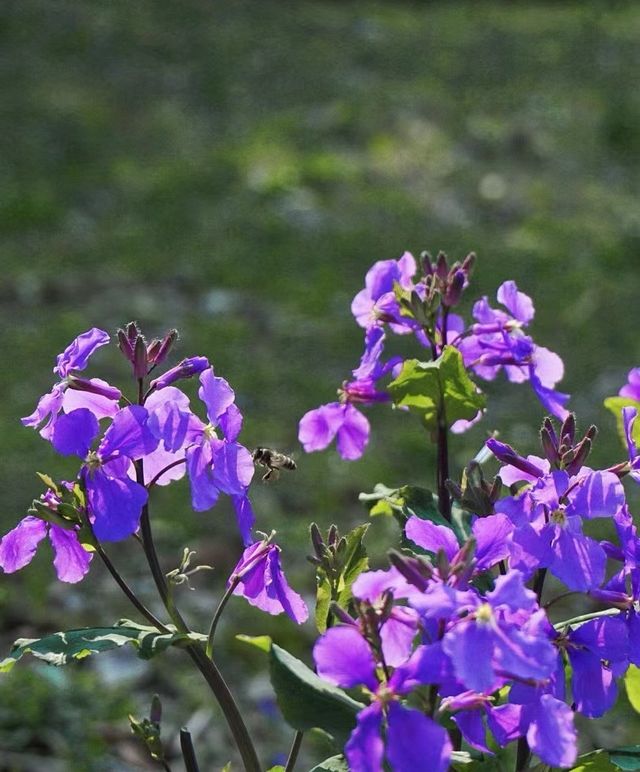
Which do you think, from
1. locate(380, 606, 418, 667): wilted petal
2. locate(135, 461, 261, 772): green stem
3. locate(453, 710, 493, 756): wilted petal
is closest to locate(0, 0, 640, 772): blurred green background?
locate(135, 461, 261, 772): green stem

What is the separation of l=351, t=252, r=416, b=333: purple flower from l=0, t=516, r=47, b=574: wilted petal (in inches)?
18.6

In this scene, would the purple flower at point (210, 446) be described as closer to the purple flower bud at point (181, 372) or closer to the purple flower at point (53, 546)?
the purple flower bud at point (181, 372)

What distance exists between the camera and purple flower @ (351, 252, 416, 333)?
5.06ft

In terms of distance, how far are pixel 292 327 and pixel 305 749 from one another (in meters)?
2.29

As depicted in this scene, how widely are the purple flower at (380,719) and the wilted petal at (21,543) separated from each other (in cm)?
42

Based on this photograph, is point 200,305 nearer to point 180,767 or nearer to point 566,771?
point 180,767

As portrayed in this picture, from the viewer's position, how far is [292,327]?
16.1ft

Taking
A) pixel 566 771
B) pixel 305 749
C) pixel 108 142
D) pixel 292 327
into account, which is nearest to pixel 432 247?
pixel 292 327

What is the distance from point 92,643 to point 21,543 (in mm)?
146

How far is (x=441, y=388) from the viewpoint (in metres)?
1.44

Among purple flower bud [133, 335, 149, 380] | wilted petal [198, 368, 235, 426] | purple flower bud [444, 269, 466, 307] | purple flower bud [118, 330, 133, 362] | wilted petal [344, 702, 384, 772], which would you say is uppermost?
purple flower bud [444, 269, 466, 307]

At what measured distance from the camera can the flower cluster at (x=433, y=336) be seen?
150cm

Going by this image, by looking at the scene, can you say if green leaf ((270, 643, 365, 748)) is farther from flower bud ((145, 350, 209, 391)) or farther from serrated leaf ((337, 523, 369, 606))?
flower bud ((145, 350, 209, 391))

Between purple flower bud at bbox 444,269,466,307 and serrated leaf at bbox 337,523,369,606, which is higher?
purple flower bud at bbox 444,269,466,307
